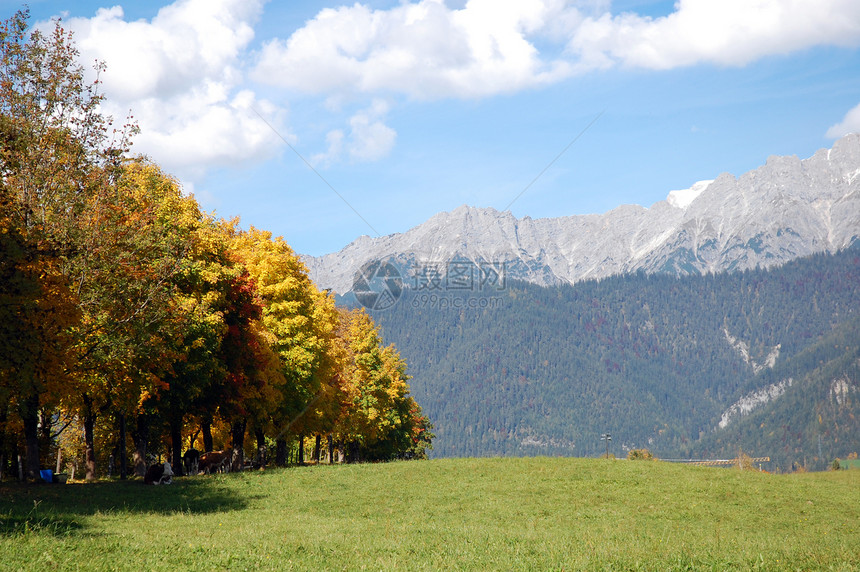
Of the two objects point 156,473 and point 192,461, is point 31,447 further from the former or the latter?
point 192,461

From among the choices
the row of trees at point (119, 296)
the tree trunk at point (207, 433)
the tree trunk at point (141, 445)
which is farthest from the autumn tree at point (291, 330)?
the tree trunk at point (141, 445)

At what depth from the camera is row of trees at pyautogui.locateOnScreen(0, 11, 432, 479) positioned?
25.6 m

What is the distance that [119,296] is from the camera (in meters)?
29.6

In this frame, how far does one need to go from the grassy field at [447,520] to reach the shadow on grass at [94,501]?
0.10 meters

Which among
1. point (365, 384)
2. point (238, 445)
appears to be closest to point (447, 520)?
point (238, 445)

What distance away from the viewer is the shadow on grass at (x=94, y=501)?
67.3ft

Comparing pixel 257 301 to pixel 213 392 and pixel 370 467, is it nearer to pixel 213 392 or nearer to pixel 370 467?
pixel 213 392

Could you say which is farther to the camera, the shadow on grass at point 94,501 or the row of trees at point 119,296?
the row of trees at point 119,296

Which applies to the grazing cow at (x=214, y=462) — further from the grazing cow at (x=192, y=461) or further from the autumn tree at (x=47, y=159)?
the autumn tree at (x=47, y=159)

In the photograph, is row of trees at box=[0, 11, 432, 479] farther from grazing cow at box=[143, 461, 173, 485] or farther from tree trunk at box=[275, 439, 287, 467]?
tree trunk at box=[275, 439, 287, 467]

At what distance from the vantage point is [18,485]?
2953 centimetres

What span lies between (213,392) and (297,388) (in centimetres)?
667

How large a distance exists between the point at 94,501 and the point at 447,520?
542 inches

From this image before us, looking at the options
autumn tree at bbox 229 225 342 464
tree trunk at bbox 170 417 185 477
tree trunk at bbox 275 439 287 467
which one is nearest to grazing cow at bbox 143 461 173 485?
tree trunk at bbox 170 417 185 477
